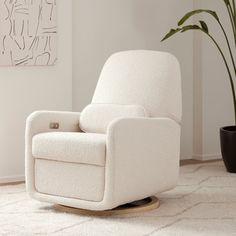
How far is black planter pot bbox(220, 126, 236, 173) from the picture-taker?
481 cm

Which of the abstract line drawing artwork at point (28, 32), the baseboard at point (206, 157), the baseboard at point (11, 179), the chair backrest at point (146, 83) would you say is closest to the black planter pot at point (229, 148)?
the baseboard at point (206, 157)

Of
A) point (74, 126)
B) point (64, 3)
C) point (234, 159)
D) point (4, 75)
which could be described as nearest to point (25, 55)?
point (4, 75)

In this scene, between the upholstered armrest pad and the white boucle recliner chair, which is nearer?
the white boucle recliner chair

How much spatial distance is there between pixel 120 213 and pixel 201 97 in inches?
92.8

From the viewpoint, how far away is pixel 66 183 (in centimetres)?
342

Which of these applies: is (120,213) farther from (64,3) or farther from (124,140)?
(64,3)

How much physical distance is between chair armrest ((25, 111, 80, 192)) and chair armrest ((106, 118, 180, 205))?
0.55 metres

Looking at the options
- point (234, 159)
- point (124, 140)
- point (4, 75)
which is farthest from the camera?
point (234, 159)

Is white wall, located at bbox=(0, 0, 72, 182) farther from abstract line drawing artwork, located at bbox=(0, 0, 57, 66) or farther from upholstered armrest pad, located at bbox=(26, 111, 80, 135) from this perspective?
upholstered armrest pad, located at bbox=(26, 111, 80, 135)

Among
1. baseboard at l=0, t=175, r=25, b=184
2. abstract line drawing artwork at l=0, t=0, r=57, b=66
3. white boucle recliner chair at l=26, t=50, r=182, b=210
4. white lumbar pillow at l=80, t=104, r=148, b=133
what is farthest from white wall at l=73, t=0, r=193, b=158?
white lumbar pillow at l=80, t=104, r=148, b=133

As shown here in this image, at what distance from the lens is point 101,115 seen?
377 cm

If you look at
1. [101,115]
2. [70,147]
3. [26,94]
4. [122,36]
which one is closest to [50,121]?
[101,115]

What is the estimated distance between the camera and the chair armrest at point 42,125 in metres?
3.57

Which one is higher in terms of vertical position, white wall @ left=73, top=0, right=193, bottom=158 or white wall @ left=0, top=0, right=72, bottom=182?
white wall @ left=73, top=0, right=193, bottom=158
